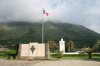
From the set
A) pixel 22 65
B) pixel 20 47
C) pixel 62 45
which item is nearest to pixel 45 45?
pixel 20 47

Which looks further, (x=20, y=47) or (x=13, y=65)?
(x=20, y=47)

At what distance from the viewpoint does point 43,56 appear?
43.0m

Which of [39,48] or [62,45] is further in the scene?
[62,45]

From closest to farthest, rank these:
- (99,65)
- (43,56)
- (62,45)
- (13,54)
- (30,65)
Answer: (99,65)
(30,65)
(43,56)
(13,54)
(62,45)

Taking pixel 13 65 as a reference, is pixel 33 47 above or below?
above

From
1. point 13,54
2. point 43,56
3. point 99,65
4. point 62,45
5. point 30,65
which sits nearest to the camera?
point 99,65

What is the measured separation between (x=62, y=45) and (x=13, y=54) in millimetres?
41312

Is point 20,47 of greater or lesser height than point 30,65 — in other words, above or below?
above

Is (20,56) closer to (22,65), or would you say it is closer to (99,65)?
(22,65)

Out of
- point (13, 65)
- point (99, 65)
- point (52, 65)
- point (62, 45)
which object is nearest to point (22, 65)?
point (13, 65)

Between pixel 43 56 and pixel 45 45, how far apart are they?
1867 millimetres

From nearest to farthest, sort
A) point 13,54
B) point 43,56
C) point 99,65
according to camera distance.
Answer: point 99,65, point 43,56, point 13,54

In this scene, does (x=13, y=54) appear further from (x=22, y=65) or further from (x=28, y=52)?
(x=22, y=65)

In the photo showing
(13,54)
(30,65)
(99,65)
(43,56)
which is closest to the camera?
(99,65)
